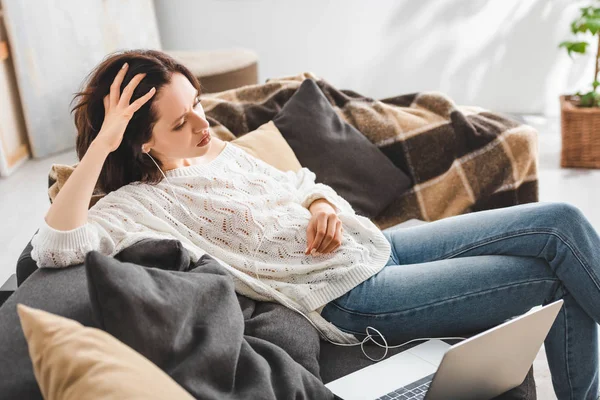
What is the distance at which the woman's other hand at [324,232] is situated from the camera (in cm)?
157

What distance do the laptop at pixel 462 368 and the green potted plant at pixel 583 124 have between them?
234cm

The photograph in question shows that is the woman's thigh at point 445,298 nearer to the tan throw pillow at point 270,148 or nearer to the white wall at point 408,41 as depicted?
the tan throw pillow at point 270,148

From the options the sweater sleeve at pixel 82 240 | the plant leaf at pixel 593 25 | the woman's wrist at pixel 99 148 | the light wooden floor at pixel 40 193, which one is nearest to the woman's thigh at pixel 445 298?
the sweater sleeve at pixel 82 240

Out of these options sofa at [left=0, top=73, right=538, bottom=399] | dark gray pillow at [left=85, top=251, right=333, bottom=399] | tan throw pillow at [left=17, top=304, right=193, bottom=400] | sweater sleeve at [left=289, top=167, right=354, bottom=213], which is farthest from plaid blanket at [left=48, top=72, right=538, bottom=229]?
tan throw pillow at [left=17, top=304, right=193, bottom=400]

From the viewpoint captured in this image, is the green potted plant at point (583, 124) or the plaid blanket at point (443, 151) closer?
the plaid blanket at point (443, 151)

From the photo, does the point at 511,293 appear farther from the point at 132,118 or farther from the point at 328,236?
the point at 132,118

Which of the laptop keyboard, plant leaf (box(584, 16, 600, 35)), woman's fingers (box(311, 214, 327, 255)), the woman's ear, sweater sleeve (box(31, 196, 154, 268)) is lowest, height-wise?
the laptop keyboard

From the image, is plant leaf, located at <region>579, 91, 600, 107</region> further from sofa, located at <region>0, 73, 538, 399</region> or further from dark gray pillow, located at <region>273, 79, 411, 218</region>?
dark gray pillow, located at <region>273, 79, 411, 218</region>

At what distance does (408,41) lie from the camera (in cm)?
434

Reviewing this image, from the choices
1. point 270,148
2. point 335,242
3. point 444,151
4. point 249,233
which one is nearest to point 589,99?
point 444,151

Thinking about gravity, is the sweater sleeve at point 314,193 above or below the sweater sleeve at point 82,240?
below

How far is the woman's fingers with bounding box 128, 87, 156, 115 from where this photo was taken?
4.77 ft

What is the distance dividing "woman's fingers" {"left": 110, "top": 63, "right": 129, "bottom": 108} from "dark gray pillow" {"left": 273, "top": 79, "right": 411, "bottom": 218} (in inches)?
26.4

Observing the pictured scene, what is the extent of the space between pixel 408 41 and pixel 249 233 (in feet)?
9.97
